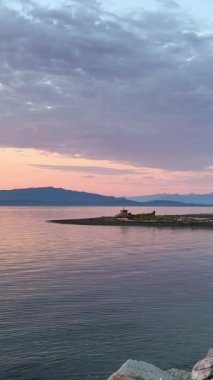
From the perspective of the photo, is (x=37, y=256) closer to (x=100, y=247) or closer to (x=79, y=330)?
(x=100, y=247)

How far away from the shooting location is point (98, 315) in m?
27.2

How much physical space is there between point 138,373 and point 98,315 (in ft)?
39.7

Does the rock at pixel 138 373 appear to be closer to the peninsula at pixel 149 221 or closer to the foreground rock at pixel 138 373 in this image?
the foreground rock at pixel 138 373

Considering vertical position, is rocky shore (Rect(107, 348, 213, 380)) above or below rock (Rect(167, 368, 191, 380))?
above

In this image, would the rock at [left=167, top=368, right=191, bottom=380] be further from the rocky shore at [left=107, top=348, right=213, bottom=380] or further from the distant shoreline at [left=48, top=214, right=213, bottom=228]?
the distant shoreline at [left=48, top=214, right=213, bottom=228]

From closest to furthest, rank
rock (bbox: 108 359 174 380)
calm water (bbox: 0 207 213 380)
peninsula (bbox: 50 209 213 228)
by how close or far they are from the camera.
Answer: rock (bbox: 108 359 174 380) → calm water (bbox: 0 207 213 380) → peninsula (bbox: 50 209 213 228)

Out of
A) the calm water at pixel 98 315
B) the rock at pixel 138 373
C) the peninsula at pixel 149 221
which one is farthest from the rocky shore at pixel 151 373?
the peninsula at pixel 149 221

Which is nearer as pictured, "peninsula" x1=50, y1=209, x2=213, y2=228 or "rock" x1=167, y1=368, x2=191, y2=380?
"rock" x1=167, y1=368, x2=191, y2=380

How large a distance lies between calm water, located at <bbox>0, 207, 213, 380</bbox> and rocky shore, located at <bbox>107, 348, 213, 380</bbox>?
8.57ft

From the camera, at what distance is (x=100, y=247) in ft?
229

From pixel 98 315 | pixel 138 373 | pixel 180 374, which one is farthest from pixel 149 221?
pixel 138 373

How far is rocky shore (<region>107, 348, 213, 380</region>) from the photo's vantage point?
15133mm

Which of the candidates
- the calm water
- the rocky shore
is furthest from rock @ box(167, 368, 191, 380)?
the calm water

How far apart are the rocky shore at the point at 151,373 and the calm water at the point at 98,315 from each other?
103 inches
